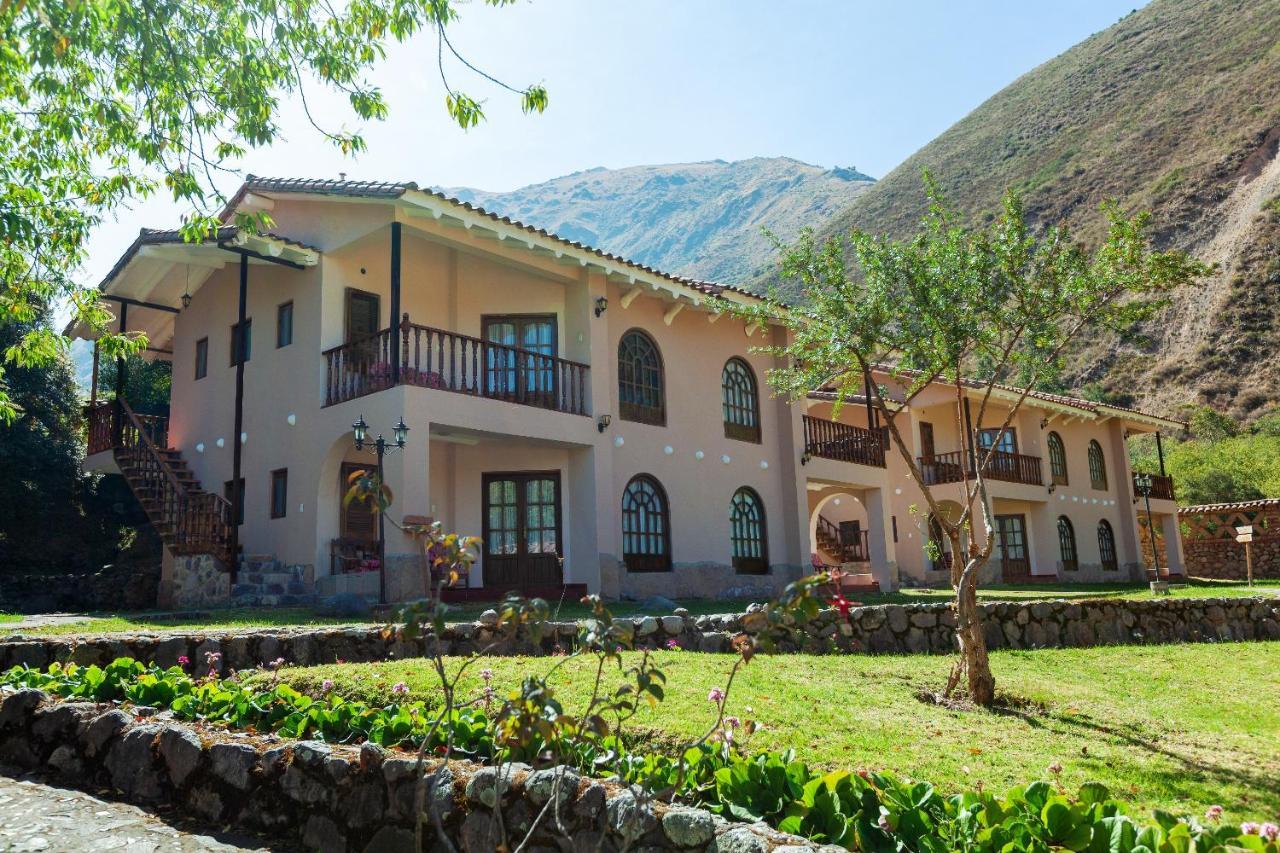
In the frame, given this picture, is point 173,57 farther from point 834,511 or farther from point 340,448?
point 834,511

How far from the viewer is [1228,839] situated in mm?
2926

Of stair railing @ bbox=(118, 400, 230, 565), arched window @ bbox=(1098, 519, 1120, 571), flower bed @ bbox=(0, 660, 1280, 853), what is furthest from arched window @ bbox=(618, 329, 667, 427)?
arched window @ bbox=(1098, 519, 1120, 571)

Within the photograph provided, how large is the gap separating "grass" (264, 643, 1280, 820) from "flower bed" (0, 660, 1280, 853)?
73 cm

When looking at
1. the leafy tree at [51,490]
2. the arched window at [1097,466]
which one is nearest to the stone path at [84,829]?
the leafy tree at [51,490]

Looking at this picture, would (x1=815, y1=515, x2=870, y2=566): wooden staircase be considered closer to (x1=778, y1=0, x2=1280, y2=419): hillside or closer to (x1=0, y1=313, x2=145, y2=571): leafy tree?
(x1=0, y1=313, x2=145, y2=571): leafy tree

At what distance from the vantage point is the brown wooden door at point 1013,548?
27.8 m

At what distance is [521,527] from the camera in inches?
613

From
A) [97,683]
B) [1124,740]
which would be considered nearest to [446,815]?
[97,683]

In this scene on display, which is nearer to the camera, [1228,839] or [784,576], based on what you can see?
[1228,839]

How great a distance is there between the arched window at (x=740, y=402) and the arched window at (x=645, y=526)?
2.26 m

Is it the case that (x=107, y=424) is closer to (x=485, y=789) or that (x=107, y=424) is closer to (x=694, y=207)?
(x=485, y=789)

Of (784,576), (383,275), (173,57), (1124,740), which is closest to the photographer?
(1124,740)

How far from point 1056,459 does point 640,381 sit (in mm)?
17454

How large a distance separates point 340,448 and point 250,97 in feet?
23.4
